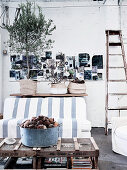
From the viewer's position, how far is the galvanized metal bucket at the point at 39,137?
2.06m

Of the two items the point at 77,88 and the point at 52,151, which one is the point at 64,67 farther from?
the point at 52,151

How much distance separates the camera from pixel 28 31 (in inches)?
182

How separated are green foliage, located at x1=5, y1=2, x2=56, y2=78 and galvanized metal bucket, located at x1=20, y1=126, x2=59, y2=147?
9.35ft

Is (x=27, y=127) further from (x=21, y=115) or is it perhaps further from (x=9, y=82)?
(x=9, y=82)

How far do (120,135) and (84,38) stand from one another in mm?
2901

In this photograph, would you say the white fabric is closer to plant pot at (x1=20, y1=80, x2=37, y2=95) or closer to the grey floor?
the grey floor

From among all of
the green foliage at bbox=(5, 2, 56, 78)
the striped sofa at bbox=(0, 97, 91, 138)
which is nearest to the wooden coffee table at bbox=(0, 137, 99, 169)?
the striped sofa at bbox=(0, 97, 91, 138)

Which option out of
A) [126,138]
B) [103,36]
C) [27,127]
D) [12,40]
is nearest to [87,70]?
[103,36]

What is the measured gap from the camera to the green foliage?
4559mm

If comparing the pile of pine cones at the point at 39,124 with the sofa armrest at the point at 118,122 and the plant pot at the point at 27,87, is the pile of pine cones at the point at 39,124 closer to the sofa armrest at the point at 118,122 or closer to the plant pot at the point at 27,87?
the sofa armrest at the point at 118,122

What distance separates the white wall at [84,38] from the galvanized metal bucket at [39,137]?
10.5ft

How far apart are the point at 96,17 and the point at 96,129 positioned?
2624mm

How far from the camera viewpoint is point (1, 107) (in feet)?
16.9

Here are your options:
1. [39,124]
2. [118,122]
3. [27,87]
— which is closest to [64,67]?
[27,87]
